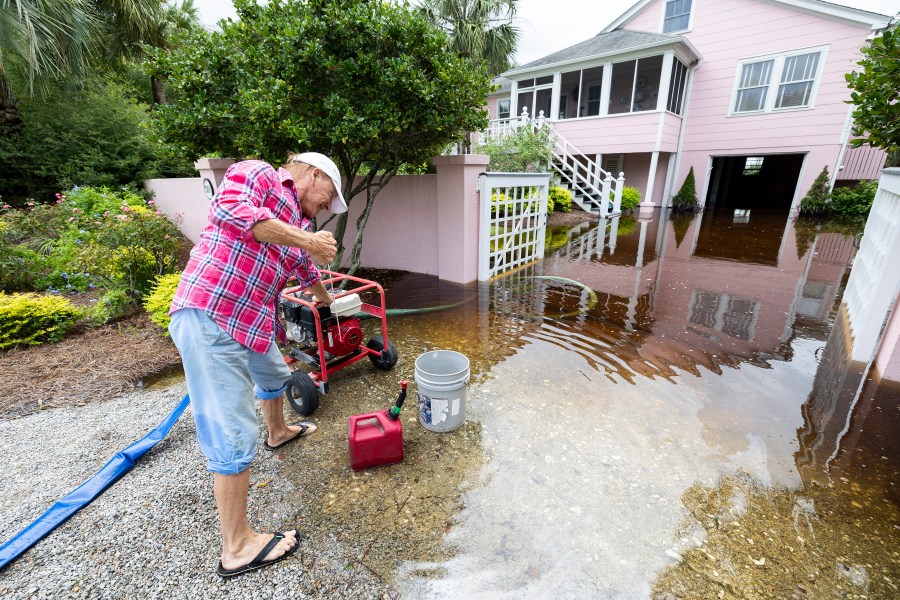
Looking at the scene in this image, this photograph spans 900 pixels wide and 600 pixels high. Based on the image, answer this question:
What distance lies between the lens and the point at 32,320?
3869 millimetres

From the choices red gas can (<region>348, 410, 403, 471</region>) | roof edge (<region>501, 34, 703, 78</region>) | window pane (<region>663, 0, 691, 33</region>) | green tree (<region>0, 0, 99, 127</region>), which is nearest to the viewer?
red gas can (<region>348, 410, 403, 471</region>)

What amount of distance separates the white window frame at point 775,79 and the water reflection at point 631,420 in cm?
880

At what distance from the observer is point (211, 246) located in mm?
1610

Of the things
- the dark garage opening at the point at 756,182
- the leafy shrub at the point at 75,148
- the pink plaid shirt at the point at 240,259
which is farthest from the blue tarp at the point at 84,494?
the dark garage opening at the point at 756,182

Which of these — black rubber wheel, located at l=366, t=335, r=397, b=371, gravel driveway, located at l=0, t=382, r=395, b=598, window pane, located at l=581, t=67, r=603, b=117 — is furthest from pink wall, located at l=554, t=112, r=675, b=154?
gravel driveway, located at l=0, t=382, r=395, b=598

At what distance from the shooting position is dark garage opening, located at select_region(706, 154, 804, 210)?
16.9m

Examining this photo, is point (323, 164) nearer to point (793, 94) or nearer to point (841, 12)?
point (793, 94)

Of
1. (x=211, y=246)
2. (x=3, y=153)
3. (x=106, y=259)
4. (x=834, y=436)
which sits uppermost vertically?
(x=3, y=153)

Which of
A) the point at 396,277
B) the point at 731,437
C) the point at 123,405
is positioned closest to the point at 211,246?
the point at 123,405

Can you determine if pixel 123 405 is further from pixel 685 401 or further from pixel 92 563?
pixel 685 401

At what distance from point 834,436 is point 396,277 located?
535 cm

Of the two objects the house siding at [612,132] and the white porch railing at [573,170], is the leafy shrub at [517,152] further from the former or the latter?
the house siding at [612,132]

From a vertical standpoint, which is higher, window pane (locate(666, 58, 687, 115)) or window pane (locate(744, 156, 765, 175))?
window pane (locate(666, 58, 687, 115))

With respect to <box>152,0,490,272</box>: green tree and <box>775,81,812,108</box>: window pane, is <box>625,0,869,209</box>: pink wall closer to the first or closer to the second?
<box>775,81,812,108</box>: window pane
